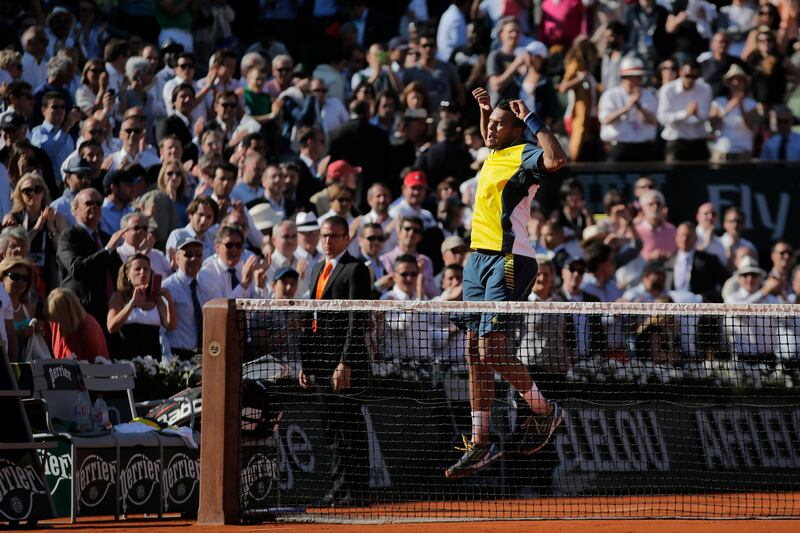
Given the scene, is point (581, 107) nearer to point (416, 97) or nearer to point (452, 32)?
point (416, 97)

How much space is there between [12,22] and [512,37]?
253 inches

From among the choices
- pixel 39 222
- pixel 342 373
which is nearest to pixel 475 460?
pixel 342 373

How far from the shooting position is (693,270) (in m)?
17.5

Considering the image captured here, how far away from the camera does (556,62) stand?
70.4 ft

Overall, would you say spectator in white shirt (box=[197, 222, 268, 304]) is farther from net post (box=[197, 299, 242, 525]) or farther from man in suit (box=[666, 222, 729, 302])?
man in suit (box=[666, 222, 729, 302])

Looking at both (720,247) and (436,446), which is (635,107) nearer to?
(720,247)

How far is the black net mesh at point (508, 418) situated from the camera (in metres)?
10.7

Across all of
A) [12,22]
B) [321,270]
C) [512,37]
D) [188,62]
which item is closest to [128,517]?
[321,270]

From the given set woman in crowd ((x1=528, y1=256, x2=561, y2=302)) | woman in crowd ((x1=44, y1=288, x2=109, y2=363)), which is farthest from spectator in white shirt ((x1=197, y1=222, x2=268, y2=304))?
woman in crowd ((x1=528, y1=256, x2=561, y2=302))

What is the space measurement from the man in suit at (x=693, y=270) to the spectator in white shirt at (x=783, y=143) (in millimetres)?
3007

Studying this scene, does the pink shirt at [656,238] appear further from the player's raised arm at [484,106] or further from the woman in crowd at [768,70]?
the player's raised arm at [484,106]

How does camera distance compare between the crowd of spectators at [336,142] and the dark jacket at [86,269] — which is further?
the crowd of spectators at [336,142]

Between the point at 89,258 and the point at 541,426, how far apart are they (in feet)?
15.1

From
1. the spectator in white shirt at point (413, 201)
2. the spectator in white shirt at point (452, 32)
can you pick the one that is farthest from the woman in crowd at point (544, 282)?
the spectator in white shirt at point (452, 32)
